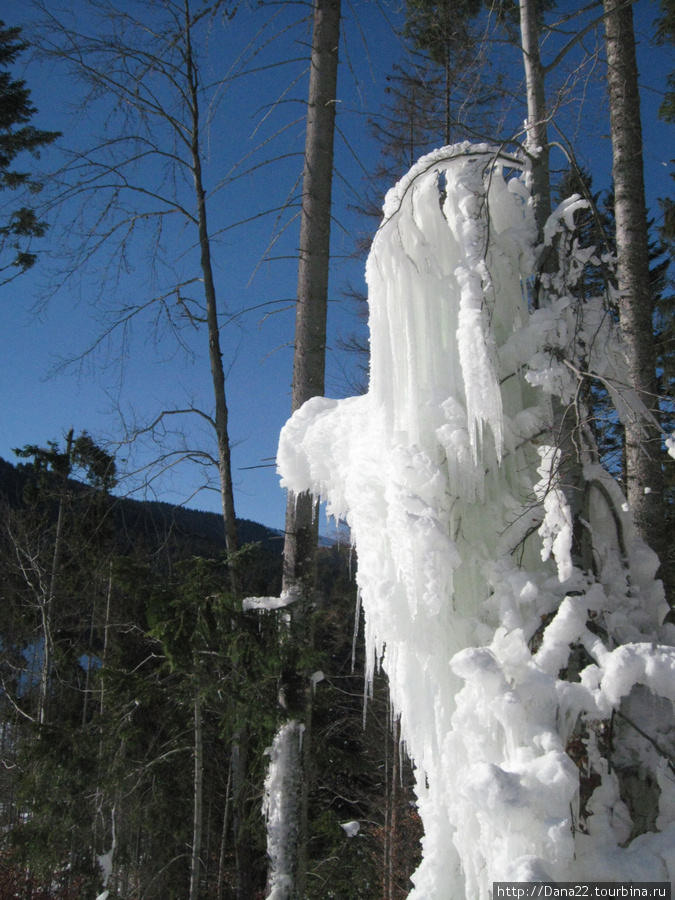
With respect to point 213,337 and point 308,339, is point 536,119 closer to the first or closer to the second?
point 308,339

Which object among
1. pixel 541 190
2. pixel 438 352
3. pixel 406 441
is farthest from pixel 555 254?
pixel 406 441

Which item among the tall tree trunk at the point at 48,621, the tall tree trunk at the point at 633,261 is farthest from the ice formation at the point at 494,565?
the tall tree trunk at the point at 48,621

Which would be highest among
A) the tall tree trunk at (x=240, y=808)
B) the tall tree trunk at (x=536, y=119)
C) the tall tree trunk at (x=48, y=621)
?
the tall tree trunk at (x=536, y=119)

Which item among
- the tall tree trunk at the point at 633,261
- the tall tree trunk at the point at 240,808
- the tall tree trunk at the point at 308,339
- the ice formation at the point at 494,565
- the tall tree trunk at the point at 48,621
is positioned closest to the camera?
the ice formation at the point at 494,565

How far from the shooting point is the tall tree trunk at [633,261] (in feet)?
12.9

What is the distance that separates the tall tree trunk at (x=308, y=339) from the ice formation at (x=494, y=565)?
133cm

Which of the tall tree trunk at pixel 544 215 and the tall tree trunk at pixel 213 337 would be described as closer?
the tall tree trunk at pixel 544 215

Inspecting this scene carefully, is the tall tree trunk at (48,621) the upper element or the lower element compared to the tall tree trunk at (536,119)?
lower

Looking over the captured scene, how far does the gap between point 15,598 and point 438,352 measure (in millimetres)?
12196

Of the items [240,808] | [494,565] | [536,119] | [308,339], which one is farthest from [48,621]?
[536,119]

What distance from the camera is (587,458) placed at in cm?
283

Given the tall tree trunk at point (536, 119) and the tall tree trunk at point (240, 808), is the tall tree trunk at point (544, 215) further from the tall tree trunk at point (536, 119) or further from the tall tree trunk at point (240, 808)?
the tall tree trunk at point (240, 808)

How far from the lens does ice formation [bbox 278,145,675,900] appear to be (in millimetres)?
2168

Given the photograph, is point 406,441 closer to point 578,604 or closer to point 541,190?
point 578,604
